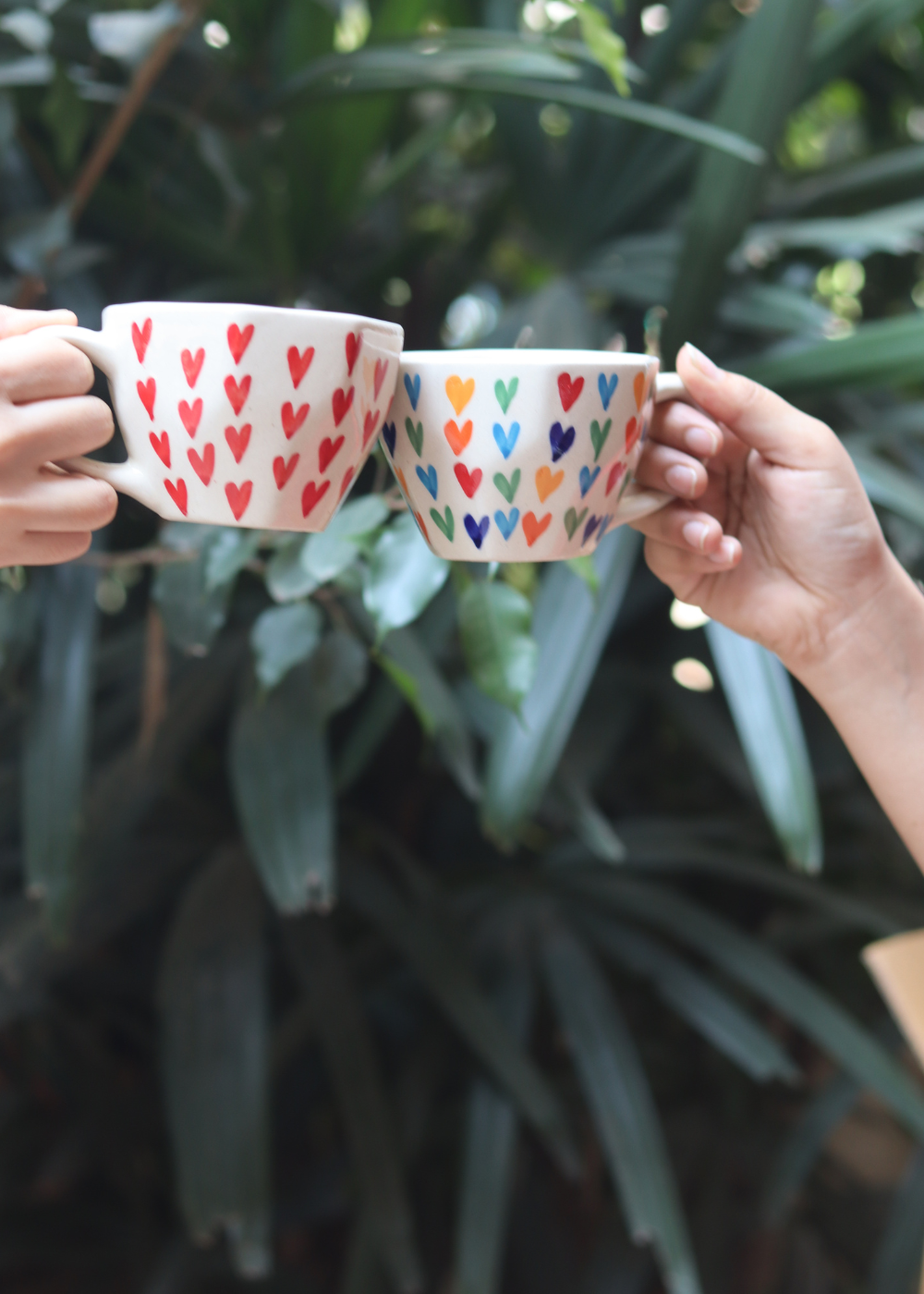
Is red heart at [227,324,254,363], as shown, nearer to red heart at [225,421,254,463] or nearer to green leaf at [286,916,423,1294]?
red heart at [225,421,254,463]

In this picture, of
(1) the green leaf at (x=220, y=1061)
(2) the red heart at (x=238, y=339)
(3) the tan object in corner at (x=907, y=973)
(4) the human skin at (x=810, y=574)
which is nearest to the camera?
(2) the red heart at (x=238, y=339)

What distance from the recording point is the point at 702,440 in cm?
35

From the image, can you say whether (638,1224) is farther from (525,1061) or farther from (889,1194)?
(889,1194)

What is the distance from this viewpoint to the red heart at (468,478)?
0.98 feet

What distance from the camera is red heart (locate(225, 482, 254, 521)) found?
0.29 metres

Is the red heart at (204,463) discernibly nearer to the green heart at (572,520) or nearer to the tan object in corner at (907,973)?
the green heart at (572,520)

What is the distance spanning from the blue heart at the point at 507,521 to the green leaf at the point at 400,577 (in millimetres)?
57

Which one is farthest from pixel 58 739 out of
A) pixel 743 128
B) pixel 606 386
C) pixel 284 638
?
pixel 743 128

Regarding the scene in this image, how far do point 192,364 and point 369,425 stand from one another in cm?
6

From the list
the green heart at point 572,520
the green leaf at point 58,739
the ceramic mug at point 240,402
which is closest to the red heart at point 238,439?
the ceramic mug at point 240,402

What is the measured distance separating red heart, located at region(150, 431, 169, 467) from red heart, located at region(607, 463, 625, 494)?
0.14 meters

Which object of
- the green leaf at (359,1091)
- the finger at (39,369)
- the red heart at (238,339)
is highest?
the red heart at (238,339)

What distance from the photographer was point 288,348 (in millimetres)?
268

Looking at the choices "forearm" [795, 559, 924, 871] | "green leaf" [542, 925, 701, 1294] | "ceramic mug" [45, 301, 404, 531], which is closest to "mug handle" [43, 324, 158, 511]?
"ceramic mug" [45, 301, 404, 531]
